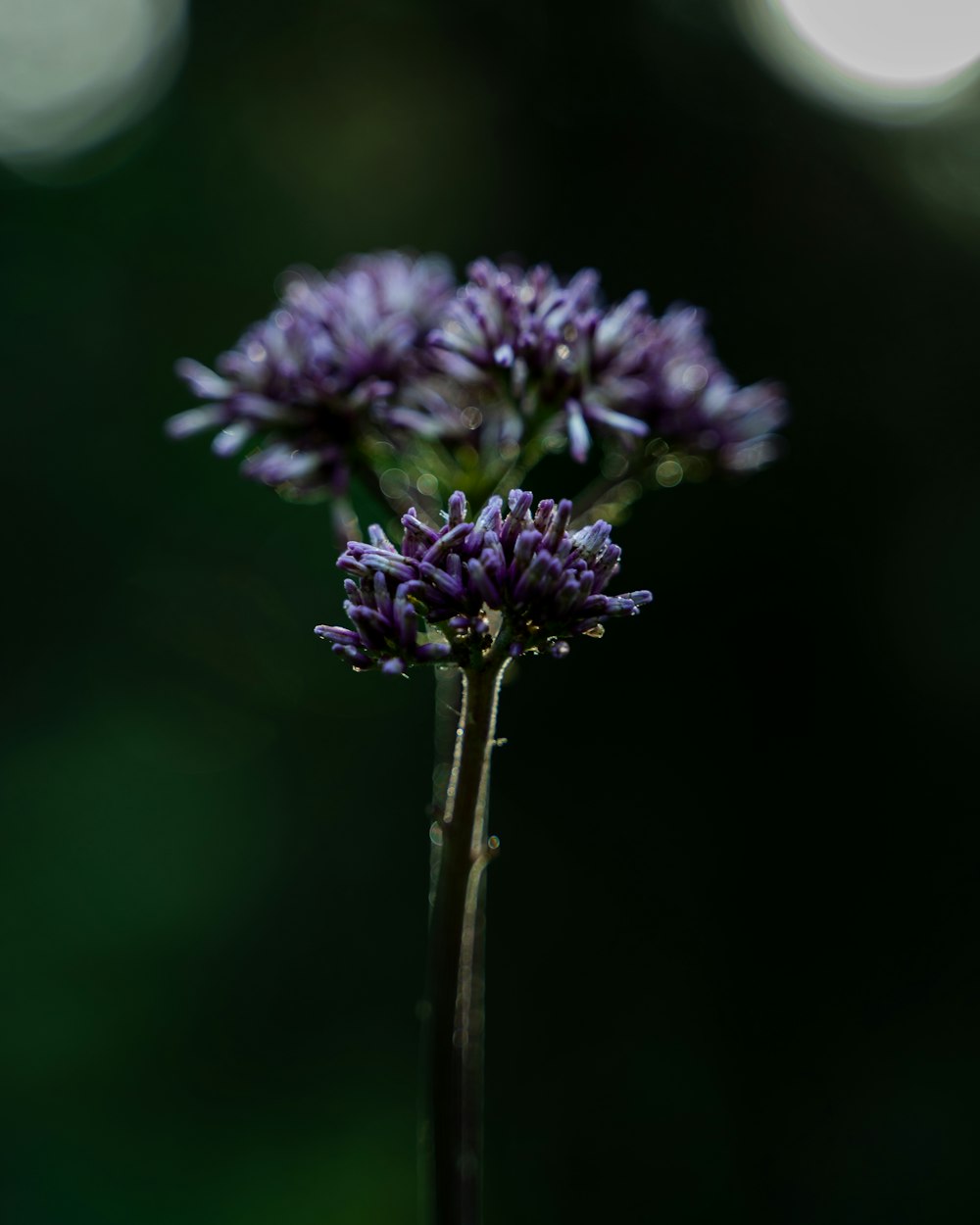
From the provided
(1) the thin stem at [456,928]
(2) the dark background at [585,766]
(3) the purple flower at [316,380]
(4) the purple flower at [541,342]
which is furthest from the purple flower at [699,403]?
(2) the dark background at [585,766]

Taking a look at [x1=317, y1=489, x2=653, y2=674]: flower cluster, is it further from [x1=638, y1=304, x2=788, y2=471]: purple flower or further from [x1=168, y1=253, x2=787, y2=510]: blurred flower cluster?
[x1=638, y1=304, x2=788, y2=471]: purple flower

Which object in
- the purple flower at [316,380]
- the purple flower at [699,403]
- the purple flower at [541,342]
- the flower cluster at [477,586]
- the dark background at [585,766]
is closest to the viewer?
the flower cluster at [477,586]

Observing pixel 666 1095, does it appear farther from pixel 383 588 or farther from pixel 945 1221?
pixel 383 588

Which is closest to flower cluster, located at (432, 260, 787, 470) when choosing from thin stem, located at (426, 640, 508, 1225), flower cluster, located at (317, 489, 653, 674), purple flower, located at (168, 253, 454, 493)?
purple flower, located at (168, 253, 454, 493)

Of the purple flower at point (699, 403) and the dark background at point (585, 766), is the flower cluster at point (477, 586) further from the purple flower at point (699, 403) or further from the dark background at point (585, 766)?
the dark background at point (585, 766)

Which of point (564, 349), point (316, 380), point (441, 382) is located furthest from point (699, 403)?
point (316, 380)

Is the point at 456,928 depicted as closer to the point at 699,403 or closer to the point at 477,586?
the point at 477,586

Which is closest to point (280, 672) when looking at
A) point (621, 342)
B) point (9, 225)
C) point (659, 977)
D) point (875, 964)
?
point (659, 977)
